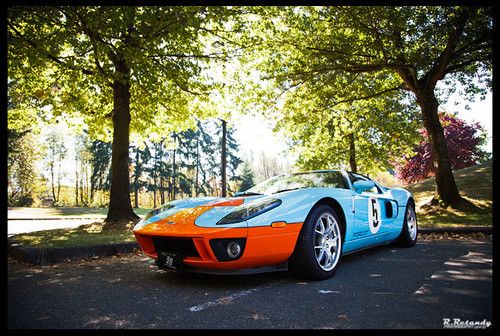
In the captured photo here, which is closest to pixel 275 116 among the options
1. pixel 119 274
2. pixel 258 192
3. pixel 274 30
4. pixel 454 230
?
pixel 274 30

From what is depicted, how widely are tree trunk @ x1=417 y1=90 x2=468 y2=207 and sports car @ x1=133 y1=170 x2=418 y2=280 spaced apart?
26.2 ft

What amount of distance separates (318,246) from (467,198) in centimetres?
1049

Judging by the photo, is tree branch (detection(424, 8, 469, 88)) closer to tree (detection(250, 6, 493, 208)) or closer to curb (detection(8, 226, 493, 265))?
tree (detection(250, 6, 493, 208))

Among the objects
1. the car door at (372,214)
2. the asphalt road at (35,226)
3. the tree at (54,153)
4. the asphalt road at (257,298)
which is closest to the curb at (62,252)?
the asphalt road at (257,298)

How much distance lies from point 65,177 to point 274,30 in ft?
158

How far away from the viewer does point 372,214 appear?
419 centimetres

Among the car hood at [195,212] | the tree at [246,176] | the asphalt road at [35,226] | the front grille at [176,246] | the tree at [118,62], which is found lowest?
the asphalt road at [35,226]

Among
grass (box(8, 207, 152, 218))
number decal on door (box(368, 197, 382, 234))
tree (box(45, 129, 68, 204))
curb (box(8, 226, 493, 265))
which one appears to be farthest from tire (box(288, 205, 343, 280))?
tree (box(45, 129, 68, 204))

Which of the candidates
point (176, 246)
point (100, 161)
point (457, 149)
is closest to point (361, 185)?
point (176, 246)

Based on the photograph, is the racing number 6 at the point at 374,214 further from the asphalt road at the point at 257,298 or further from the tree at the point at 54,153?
the tree at the point at 54,153

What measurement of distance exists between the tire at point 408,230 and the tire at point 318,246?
209 cm

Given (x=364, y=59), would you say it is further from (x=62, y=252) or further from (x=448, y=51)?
(x=62, y=252)

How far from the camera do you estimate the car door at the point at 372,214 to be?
390 centimetres

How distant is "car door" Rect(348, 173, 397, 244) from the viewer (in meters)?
3.90
